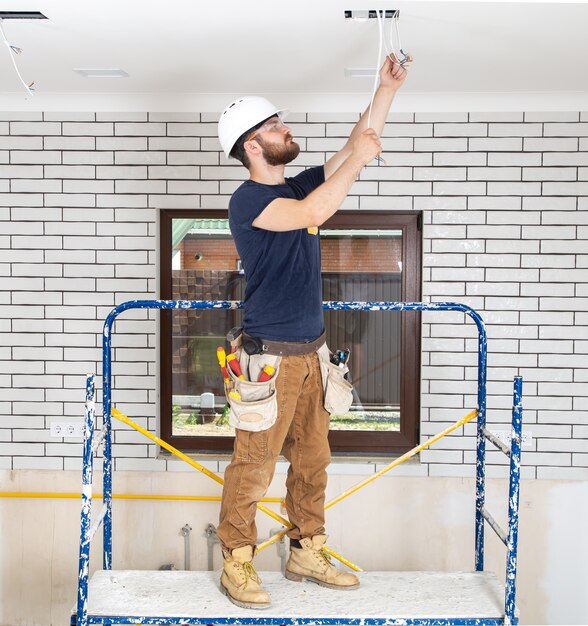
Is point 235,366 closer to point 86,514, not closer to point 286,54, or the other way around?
point 86,514

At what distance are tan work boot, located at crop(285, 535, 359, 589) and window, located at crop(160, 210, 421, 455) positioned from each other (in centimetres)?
127

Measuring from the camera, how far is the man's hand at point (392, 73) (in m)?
2.61

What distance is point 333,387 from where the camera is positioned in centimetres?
277

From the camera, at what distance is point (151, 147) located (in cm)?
400

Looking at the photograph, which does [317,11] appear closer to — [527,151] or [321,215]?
[321,215]

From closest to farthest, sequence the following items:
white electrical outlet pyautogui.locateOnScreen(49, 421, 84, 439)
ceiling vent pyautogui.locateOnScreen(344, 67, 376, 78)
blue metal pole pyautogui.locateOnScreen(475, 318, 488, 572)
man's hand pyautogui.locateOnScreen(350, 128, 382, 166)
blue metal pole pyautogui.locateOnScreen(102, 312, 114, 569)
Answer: man's hand pyautogui.locateOnScreen(350, 128, 382, 166), blue metal pole pyautogui.locateOnScreen(102, 312, 114, 569), blue metal pole pyautogui.locateOnScreen(475, 318, 488, 572), ceiling vent pyautogui.locateOnScreen(344, 67, 376, 78), white electrical outlet pyautogui.locateOnScreen(49, 421, 84, 439)

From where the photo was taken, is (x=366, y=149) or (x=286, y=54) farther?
(x=286, y=54)

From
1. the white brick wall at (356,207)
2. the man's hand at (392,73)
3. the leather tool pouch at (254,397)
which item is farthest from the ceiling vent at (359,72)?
the leather tool pouch at (254,397)

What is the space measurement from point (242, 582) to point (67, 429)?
1.79 metres

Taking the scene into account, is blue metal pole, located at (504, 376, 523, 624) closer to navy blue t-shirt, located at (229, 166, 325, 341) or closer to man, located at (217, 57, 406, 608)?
man, located at (217, 57, 406, 608)

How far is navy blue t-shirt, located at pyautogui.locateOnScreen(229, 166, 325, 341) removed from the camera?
262 cm

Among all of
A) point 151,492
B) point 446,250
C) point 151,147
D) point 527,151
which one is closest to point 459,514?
point 446,250

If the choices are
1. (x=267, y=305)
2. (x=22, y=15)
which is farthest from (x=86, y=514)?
(x=22, y=15)

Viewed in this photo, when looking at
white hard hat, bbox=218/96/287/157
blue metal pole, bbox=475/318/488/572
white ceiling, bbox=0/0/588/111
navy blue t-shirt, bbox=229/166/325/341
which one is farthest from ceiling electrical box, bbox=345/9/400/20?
blue metal pole, bbox=475/318/488/572
